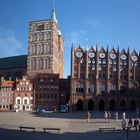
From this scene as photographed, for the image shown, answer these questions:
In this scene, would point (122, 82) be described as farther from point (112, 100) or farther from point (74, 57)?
point (74, 57)

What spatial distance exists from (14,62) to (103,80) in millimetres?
47969

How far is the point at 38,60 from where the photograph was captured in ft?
362

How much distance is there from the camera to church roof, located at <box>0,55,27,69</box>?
122 meters

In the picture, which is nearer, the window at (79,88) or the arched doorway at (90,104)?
the arched doorway at (90,104)

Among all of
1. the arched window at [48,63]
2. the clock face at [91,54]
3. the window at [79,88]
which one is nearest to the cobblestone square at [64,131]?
the window at [79,88]

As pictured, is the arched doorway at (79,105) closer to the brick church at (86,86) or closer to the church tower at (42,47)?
the brick church at (86,86)

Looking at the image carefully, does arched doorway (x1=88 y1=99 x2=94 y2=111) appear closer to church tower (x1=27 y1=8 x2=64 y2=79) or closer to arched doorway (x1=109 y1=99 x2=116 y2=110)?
arched doorway (x1=109 y1=99 x2=116 y2=110)

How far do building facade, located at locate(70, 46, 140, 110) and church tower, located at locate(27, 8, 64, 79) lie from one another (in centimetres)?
1750

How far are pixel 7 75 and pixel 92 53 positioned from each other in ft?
143

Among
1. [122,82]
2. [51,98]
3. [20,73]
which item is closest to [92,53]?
[122,82]

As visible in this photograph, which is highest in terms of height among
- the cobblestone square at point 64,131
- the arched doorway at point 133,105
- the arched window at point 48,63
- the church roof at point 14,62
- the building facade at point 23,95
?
the church roof at point 14,62

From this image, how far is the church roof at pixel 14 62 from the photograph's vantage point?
12212 centimetres

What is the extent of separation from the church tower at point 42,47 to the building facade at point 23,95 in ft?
25.4

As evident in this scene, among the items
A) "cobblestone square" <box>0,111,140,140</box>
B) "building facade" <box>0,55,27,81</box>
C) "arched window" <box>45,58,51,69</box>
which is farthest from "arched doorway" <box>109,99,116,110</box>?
"cobblestone square" <box>0,111,140,140</box>
